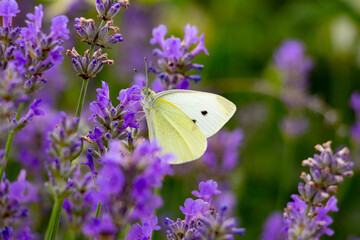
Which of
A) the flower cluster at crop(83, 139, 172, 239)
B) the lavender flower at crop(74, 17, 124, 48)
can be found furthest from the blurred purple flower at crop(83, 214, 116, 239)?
the lavender flower at crop(74, 17, 124, 48)

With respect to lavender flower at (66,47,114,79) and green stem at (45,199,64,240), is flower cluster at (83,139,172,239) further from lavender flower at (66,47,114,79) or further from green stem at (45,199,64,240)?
lavender flower at (66,47,114,79)

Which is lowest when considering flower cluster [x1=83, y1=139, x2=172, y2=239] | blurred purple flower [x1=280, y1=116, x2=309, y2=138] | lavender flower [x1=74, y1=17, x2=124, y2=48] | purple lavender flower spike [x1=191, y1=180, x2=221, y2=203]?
flower cluster [x1=83, y1=139, x2=172, y2=239]

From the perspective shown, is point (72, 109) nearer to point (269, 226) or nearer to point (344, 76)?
point (269, 226)

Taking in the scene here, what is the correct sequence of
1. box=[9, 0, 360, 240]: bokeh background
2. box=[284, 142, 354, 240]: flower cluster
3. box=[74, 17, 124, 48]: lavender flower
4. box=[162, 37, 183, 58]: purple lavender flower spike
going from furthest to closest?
box=[9, 0, 360, 240]: bokeh background, box=[162, 37, 183, 58]: purple lavender flower spike, box=[74, 17, 124, 48]: lavender flower, box=[284, 142, 354, 240]: flower cluster

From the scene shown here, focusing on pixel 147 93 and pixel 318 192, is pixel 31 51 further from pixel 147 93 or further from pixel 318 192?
pixel 318 192

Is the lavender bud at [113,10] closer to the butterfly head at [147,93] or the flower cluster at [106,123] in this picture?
the flower cluster at [106,123]

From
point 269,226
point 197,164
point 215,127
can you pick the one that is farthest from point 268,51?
point 215,127

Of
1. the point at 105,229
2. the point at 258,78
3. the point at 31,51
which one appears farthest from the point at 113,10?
the point at 258,78
